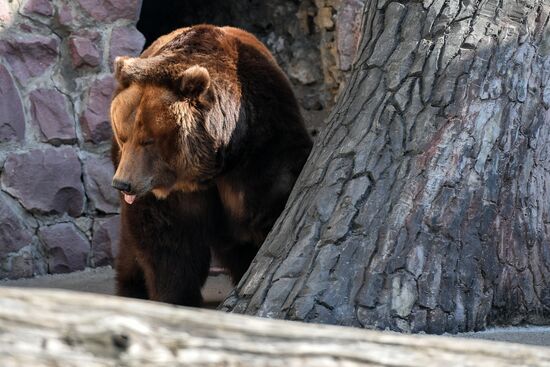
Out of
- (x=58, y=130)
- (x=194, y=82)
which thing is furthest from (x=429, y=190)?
(x=58, y=130)

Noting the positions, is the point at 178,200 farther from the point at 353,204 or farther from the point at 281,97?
the point at 353,204

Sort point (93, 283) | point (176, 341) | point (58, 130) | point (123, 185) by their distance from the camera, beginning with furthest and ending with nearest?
point (58, 130)
point (93, 283)
point (123, 185)
point (176, 341)

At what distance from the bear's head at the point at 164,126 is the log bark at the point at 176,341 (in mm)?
2627

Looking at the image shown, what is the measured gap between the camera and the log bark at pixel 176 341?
5.91 feet

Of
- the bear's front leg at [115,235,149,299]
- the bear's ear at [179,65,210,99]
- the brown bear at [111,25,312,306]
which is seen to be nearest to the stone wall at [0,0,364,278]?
the bear's front leg at [115,235,149,299]

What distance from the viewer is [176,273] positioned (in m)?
4.78

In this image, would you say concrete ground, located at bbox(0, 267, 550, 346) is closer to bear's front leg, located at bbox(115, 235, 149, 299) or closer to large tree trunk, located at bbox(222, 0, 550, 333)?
bear's front leg, located at bbox(115, 235, 149, 299)

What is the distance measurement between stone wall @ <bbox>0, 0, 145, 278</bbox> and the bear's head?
1651 mm

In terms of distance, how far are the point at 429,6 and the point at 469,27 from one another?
0.20m

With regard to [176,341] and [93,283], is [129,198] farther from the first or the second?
[176,341]

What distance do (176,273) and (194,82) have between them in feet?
3.10

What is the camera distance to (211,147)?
15.2 ft

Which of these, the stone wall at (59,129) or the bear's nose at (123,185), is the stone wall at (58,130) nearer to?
the stone wall at (59,129)

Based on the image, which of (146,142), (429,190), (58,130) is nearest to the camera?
(429,190)
